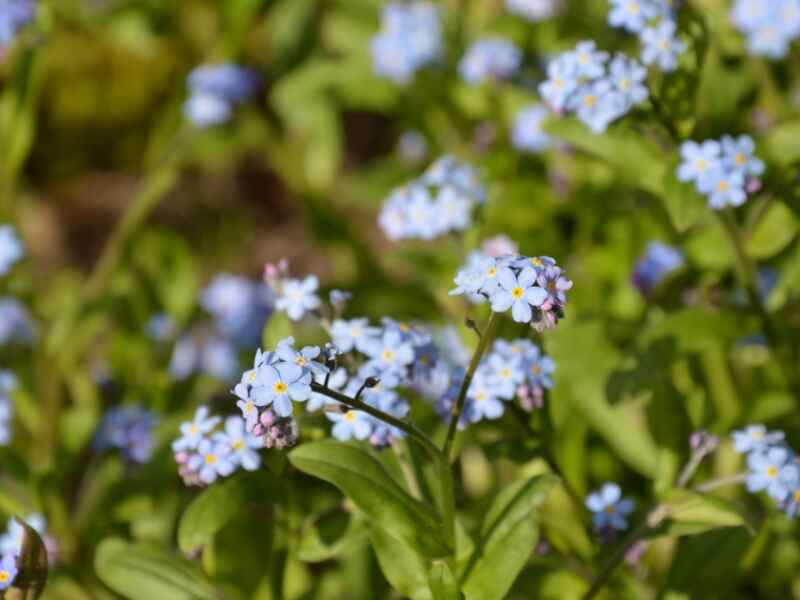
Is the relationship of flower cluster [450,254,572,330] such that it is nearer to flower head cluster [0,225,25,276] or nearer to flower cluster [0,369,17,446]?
flower cluster [0,369,17,446]

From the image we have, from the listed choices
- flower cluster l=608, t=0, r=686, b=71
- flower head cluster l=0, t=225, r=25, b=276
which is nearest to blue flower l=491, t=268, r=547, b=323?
flower cluster l=608, t=0, r=686, b=71

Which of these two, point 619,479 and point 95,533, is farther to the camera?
point 619,479

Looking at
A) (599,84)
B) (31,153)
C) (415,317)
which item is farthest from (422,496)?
(31,153)

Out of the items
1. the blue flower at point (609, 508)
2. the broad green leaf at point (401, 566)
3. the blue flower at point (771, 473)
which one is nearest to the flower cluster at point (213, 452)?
the broad green leaf at point (401, 566)

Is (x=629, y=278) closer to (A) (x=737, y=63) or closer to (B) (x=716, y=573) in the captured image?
(A) (x=737, y=63)

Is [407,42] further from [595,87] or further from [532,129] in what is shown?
[595,87]

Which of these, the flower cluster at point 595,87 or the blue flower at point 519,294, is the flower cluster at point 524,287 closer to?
the blue flower at point 519,294
